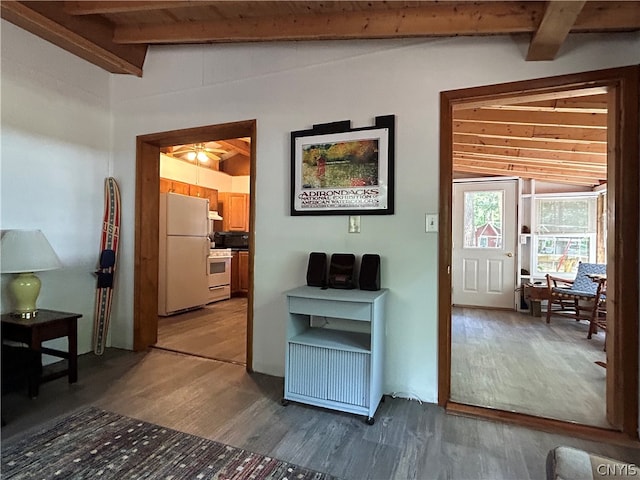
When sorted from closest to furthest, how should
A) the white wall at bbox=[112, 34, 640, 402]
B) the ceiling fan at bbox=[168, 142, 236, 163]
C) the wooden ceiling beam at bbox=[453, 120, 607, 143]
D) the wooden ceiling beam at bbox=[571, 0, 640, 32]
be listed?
the wooden ceiling beam at bbox=[571, 0, 640, 32]
the white wall at bbox=[112, 34, 640, 402]
the wooden ceiling beam at bbox=[453, 120, 607, 143]
the ceiling fan at bbox=[168, 142, 236, 163]

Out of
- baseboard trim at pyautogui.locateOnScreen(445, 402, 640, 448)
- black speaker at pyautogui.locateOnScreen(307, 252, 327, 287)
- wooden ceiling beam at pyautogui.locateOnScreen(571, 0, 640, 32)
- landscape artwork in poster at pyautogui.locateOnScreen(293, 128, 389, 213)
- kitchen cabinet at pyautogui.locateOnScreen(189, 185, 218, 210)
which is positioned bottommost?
baseboard trim at pyautogui.locateOnScreen(445, 402, 640, 448)

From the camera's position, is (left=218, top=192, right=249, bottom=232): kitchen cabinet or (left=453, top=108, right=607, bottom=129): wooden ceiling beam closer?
(left=453, top=108, right=607, bottom=129): wooden ceiling beam

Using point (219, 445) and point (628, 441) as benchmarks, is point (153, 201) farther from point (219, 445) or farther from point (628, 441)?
point (628, 441)

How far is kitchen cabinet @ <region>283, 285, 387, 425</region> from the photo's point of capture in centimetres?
202

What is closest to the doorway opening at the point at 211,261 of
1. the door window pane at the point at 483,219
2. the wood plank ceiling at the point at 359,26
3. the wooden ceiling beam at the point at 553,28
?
the wood plank ceiling at the point at 359,26

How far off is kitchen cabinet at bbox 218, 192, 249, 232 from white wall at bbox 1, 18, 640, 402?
3.82 metres

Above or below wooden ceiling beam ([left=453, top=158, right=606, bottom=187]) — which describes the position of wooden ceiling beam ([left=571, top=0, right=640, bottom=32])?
above

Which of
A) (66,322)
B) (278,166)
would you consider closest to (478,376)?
(278,166)

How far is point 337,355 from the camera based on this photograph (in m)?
2.08

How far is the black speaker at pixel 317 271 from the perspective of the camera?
2.39 meters

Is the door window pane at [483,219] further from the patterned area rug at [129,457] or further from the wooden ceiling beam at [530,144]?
the patterned area rug at [129,457]

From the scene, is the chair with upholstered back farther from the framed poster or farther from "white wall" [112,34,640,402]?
the framed poster

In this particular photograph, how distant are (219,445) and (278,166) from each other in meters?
1.92

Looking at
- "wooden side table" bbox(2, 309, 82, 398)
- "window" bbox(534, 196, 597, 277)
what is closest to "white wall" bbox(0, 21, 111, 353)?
"wooden side table" bbox(2, 309, 82, 398)
